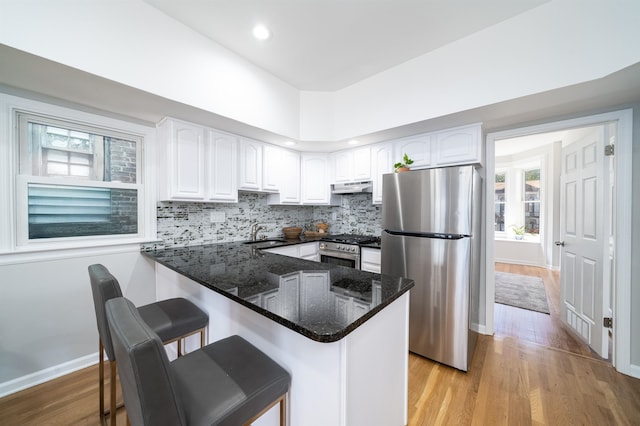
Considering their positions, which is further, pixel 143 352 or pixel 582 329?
pixel 582 329

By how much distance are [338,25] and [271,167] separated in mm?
1700

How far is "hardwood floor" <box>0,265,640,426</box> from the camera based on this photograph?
151 centimetres

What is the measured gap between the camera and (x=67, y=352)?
1.94 metres

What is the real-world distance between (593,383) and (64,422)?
3815mm

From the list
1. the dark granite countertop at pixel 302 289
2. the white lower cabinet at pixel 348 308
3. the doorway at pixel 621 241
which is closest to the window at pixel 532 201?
the doorway at pixel 621 241

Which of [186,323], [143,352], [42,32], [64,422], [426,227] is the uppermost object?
[42,32]

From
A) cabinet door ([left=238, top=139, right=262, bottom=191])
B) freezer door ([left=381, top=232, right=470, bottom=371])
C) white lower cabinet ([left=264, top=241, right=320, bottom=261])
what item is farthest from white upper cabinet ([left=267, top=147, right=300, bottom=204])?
freezer door ([left=381, top=232, right=470, bottom=371])

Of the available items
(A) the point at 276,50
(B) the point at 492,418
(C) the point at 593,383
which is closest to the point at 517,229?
(C) the point at 593,383

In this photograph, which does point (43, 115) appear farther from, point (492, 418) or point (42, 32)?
point (492, 418)

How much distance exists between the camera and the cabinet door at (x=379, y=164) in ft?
9.38

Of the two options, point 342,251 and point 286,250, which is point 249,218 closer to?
point 286,250

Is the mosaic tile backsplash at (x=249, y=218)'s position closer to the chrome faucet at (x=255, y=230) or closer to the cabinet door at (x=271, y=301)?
the chrome faucet at (x=255, y=230)

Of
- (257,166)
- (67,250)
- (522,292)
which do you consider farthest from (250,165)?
(522,292)

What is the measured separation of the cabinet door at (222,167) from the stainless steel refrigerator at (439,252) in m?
1.79
